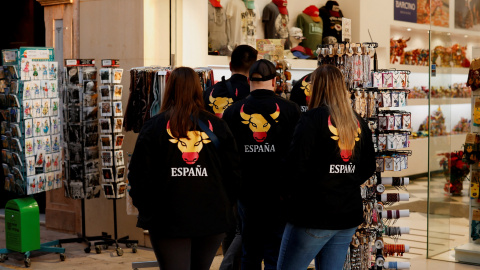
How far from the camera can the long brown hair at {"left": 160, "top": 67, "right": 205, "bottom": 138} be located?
3281 millimetres

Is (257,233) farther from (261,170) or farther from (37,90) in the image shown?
(37,90)

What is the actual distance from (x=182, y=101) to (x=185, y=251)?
28.1 inches

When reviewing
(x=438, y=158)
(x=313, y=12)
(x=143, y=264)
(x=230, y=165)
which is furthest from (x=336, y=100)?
(x=313, y=12)

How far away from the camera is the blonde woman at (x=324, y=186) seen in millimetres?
3430

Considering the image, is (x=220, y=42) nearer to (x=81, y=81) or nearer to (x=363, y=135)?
(x=81, y=81)

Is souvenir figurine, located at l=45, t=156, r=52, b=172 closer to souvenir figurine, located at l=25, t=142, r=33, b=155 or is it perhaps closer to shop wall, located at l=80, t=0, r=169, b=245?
souvenir figurine, located at l=25, t=142, r=33, b=155

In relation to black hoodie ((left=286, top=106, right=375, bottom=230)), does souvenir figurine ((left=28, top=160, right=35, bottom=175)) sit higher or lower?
lower

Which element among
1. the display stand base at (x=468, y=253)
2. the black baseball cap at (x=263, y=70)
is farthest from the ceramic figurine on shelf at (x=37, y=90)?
the display stand base at (x=468, y=253)

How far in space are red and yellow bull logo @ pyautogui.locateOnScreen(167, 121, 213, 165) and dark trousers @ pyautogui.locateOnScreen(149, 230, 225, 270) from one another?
0.38m

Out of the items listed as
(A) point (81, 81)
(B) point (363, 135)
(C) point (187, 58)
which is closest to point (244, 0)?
(C) point (187, 58)

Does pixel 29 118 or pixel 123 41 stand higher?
pixel 123 41

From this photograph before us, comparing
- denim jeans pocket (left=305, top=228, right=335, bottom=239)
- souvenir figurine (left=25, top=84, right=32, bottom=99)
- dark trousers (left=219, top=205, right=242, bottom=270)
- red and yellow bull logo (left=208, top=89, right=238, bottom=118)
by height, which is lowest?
dark trousers (left=219, top=205, right=242, bottom=270)

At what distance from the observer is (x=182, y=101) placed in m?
3.33

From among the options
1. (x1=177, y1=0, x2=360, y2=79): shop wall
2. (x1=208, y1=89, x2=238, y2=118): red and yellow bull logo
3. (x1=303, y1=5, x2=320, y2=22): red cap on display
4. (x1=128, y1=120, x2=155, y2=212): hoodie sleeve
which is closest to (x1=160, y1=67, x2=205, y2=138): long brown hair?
(x1=128, y1=120, x2=155, y2=212): hoodie sleeve
